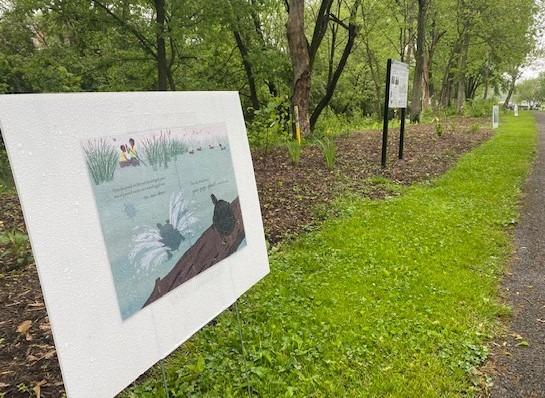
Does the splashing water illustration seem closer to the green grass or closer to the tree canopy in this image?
the green grass

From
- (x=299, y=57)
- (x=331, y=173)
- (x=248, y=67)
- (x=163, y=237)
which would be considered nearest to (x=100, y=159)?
(x=163, y=237)

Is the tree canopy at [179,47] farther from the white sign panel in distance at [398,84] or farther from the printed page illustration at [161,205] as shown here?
the printed page illustration at [161,205]

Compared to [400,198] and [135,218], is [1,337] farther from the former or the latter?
[400,198]

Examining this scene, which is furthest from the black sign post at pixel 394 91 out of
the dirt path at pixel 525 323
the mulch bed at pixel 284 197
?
the dirt path at pixel 525 323

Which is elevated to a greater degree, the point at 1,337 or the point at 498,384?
the point at 1,337

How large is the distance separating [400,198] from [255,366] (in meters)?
4.23

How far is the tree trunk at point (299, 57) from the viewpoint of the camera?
384 inches

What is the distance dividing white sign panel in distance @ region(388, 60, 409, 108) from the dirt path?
11.0 feet

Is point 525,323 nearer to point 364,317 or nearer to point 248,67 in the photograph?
point 364,317

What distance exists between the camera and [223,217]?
227cm

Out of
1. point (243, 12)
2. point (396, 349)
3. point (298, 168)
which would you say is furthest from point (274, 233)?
point (243, 12)

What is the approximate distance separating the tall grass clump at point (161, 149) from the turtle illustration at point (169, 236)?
10.7 inches

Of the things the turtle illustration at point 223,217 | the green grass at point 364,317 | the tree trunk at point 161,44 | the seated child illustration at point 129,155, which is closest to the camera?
the seated child illustration at point 129,155

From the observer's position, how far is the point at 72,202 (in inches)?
57.3
